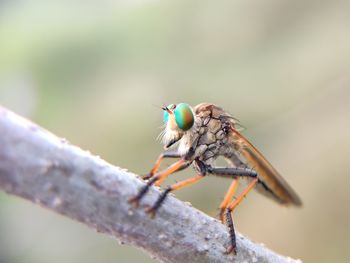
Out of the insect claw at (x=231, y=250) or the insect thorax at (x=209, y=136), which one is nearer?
the insect claw at (x=231, y=250)

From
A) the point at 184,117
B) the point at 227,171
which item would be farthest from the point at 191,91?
the point at 184,117

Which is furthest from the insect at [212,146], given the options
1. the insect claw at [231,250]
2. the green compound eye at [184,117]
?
the insect claw at [231,250]

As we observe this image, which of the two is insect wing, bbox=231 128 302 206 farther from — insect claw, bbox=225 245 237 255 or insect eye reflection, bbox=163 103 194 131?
insect claw, bbox=225 245 237 255

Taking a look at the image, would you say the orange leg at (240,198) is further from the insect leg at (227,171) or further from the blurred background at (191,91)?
the blurred background at (191,91)

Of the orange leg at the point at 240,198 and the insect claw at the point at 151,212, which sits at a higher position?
the insect claw at the point at 151,212

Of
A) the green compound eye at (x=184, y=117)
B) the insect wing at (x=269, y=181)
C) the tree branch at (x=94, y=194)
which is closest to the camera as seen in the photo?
the tree branch at (x=94, y=194)

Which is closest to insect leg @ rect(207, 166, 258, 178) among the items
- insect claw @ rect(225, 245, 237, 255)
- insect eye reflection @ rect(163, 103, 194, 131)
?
insect eye reflection @ rect(163, 103, 194, 131)

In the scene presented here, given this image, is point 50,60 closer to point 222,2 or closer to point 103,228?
point 222,2

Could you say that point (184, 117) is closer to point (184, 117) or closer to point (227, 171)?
point (184, 117)
